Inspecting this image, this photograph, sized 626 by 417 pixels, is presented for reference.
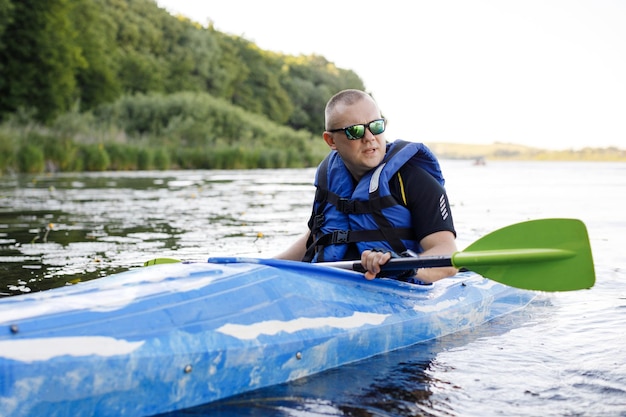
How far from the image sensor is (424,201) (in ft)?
12.5

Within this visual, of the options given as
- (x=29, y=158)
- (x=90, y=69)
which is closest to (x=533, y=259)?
(x=29, y=158)

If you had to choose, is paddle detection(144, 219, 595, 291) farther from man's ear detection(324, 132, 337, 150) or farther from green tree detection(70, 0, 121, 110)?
Result: green tree detection(70, 0, 121, 110)

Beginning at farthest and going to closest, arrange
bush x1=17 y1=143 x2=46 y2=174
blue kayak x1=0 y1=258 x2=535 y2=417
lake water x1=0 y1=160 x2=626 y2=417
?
bush x1=17 y1=143 x2=46 y2=174 < lake water x1=0 y1=160 x2=626 y2=417 < blue kayak x1=0 y1=258 x2=535 y2=417

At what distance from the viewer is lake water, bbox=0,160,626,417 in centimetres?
308

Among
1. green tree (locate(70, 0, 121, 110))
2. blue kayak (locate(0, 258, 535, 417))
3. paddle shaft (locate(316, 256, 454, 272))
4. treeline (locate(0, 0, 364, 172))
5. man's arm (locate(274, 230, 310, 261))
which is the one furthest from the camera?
green tree (locate(70, 0, 121, 110))

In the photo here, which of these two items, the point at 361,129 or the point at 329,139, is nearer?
the point at 361,129

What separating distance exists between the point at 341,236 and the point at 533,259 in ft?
3.15

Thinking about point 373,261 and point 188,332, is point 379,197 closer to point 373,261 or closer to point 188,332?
point 373,261

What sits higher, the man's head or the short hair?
the short hair

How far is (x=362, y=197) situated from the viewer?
3941 mm

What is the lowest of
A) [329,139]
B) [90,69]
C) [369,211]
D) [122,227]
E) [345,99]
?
[122,227]

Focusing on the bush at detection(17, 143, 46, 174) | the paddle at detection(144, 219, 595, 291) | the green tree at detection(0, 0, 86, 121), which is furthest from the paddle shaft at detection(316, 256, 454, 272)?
the green tree at detection(0, 0, 86, 121)

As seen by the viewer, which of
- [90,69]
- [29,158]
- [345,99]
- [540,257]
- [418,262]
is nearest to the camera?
[418,262]

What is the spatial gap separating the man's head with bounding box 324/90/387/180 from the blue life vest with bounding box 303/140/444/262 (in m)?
0.08
